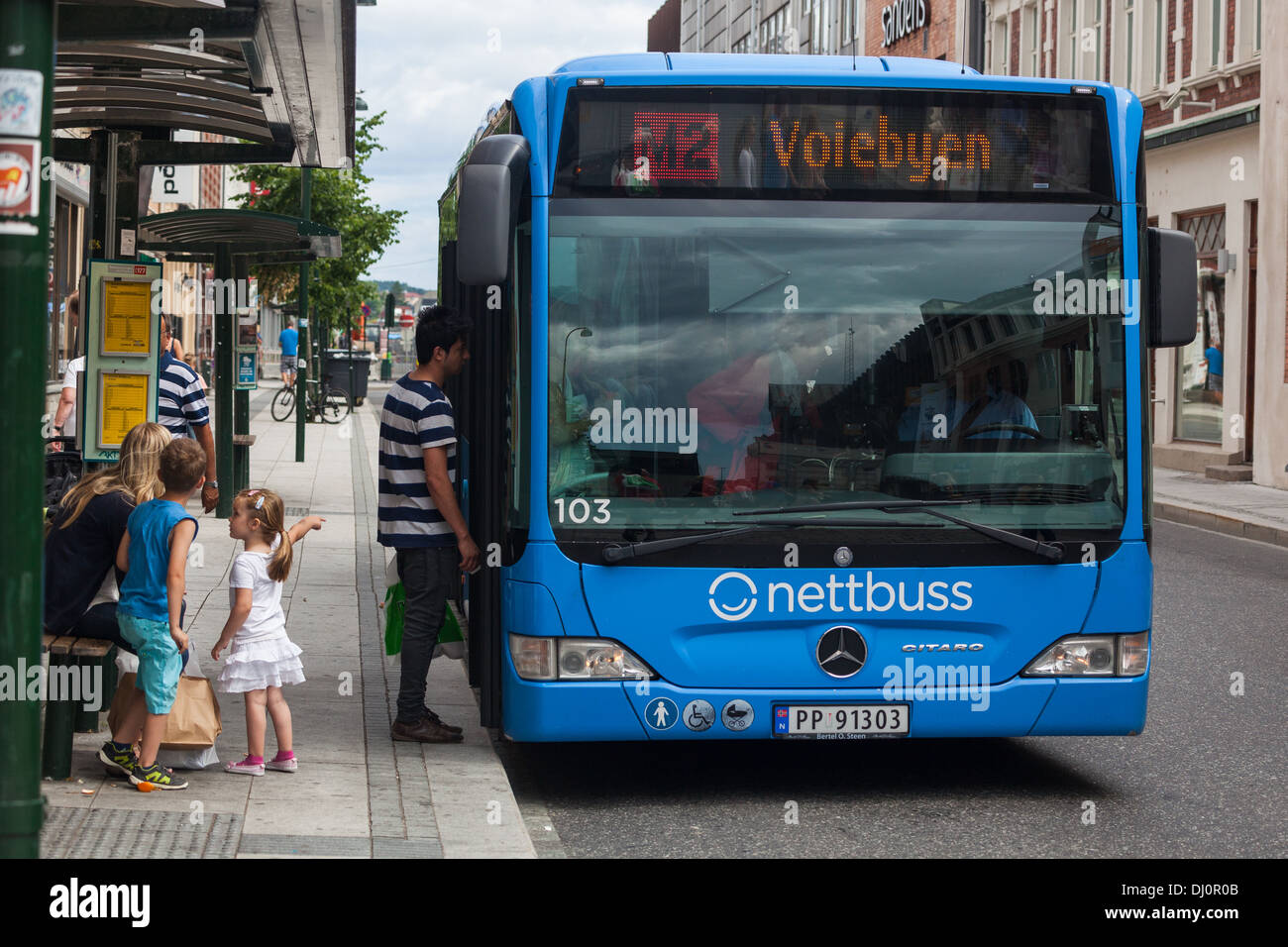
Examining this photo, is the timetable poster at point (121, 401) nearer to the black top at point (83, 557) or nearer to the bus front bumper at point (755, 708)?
the black top at point (83, 557)

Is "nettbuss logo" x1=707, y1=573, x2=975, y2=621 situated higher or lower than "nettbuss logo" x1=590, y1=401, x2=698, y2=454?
lower

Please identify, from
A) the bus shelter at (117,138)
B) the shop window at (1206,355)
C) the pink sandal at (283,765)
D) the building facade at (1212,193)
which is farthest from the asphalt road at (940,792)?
the shop window at (1206,355)

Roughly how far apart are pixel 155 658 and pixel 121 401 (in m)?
2.86

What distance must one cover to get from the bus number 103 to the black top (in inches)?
63.2

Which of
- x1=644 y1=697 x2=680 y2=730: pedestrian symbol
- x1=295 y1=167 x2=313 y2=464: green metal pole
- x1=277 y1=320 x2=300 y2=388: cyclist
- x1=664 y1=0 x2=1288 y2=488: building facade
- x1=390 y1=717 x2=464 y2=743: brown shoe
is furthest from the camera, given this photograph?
x1=277 y1=320 x2=300 y2=388: cyclist

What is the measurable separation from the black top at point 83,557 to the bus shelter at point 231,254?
6.15 meters

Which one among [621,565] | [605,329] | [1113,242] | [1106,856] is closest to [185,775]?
[621,565]

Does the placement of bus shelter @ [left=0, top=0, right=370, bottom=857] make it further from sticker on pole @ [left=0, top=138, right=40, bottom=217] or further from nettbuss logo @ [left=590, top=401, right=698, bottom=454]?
nettbuss logo @ [left=590, top=401, right=698, bottom=454]

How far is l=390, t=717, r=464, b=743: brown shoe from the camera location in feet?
23.7

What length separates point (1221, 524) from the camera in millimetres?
18953

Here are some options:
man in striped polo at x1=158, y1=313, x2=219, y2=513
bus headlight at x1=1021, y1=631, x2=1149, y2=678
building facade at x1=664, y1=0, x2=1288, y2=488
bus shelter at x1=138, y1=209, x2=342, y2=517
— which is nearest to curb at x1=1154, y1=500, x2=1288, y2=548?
building facade at x1=664, y1=0, x2=1288, y2=488

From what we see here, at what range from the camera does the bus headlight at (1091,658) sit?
646 centimetres

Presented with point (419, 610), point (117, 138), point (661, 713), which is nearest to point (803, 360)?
point (661, 713)

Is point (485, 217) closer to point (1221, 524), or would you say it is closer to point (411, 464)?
point (411, 464)
